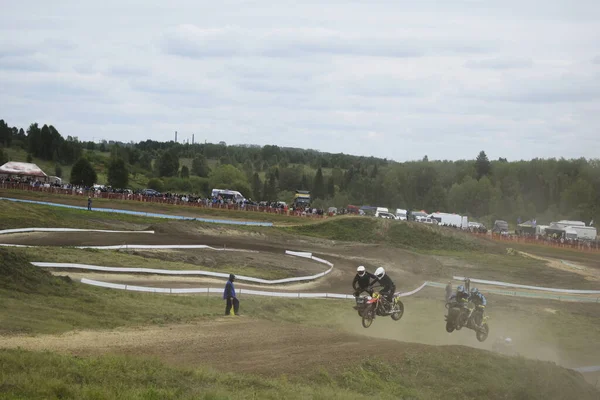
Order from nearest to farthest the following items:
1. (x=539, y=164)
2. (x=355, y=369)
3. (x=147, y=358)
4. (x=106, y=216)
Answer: (x=147, y=358), (x=355, y=369), (x=106, y=216), (x=539, y=164)

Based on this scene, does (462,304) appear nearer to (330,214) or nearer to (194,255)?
(194,255)

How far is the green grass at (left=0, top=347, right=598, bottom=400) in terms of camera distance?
1334 centimetres

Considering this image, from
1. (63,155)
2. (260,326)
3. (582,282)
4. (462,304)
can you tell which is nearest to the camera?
(260,326)

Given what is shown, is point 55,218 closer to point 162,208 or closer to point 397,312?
point 162,208

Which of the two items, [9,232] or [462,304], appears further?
[9,232]

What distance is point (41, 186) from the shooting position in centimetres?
8712

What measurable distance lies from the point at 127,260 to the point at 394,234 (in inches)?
1484

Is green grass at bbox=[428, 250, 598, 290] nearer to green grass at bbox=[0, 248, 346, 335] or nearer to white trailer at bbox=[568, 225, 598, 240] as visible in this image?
green grass at bbox=[0, 248, 346, 335]

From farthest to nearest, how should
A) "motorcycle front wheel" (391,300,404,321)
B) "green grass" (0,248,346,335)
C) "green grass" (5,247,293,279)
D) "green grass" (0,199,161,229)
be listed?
"green grass" (0,199,161,229)
"green grass" (5,247,293,279)
"motorcycle front wheel" (391,300,404,321)
"green grass" (0,248,346,335)

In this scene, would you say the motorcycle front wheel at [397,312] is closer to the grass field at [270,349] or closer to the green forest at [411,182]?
the grass field at [270,349]

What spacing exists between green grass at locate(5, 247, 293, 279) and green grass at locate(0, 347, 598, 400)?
20.7 metres

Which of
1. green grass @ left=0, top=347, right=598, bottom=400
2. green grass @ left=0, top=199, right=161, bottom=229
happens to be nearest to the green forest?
green grass @ left=0, top=199, right=161, bottom=229

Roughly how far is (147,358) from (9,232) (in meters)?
32.8

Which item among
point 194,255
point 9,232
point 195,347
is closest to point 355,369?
point 195,347
